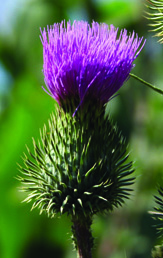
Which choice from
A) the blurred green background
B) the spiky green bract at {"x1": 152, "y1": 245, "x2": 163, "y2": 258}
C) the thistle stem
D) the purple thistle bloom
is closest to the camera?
the spiky green bract at {"x1": 152, "y1": 245, "x2": 163, "y2": 258}

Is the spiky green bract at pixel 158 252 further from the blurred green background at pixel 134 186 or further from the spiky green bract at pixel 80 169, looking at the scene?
the blurred green background at pixel 134 186

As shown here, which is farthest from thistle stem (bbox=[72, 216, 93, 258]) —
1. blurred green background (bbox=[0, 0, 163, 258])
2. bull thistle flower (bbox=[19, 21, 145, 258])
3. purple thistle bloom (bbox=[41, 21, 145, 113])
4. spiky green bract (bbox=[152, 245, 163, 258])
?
blurred green background (bbox=[0, 0, 163, 258])

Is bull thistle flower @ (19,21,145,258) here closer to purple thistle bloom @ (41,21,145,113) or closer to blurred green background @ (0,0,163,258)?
purple thistle bloom @ (41,21,145,113)

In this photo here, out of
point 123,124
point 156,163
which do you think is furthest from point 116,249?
point 123,124

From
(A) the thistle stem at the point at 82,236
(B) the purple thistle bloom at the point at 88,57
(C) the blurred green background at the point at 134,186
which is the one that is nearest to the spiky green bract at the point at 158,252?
(A) the thistle stem at the point at 82,236

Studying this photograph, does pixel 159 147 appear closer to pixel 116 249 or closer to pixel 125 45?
pixel 116 249

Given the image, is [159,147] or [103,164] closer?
[103,164]

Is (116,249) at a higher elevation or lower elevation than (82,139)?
lower
